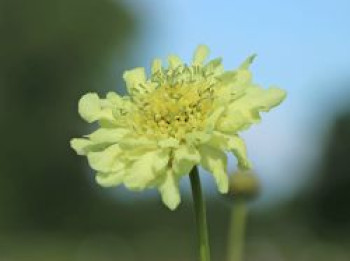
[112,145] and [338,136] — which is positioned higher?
[338,136]

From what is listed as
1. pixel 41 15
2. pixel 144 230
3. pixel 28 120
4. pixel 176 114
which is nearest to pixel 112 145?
pixel 176 114

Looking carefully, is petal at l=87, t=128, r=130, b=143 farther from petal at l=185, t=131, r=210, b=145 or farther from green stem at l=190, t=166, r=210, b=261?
green stem at l=190, t=166, r=210, b=261

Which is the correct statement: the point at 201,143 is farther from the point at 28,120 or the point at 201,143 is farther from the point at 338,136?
the point at 338,136

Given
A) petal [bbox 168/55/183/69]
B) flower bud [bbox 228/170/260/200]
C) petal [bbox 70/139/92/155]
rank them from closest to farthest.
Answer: petal [bbox 70/139/92/155]
petal [bbox 168/55/183/69]
flower bud [bbox 228/170/260/200]

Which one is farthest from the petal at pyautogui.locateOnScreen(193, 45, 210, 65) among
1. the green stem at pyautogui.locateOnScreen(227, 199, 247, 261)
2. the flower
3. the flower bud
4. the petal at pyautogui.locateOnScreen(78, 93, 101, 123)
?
the flower bud

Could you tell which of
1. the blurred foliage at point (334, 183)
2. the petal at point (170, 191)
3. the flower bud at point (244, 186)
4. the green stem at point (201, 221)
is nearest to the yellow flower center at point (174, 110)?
the petal at point (170, 191)

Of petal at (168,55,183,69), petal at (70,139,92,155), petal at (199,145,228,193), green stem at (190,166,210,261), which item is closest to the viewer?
green stem at (190,166,210,261)

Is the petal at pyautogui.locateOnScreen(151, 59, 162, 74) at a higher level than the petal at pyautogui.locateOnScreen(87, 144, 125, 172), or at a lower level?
higher
